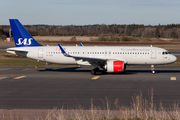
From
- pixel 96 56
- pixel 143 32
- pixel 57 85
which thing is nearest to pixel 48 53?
pixel 96 56

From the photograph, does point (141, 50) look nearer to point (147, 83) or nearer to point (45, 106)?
point (147, 83)

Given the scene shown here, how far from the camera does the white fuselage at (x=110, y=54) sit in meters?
31.0

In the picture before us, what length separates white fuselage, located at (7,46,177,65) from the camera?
31.0 m

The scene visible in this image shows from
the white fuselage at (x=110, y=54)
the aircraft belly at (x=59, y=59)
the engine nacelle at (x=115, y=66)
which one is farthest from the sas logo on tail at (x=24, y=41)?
the engine nacelle at (x=115, y=66)

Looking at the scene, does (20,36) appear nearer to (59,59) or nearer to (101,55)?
(59,59)

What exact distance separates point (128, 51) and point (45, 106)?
17.8m

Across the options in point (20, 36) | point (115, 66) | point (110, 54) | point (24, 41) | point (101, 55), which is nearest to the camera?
point (115, 66)

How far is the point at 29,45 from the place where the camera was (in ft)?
109

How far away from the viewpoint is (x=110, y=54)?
31297 mm

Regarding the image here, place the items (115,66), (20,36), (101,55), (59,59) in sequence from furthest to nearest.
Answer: (20,36) < (59,59) < (101,55) < (115,66)

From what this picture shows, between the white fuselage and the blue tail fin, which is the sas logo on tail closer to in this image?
the blue tail fin

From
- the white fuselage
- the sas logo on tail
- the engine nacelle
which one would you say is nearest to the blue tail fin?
the sas logo on tail

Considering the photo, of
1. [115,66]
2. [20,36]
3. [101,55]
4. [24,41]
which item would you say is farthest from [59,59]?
[115,66]

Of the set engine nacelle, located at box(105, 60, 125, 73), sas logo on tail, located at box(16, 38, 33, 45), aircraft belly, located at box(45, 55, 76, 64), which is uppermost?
sas logo on tail, located at box(16, 38, 33, 45)
